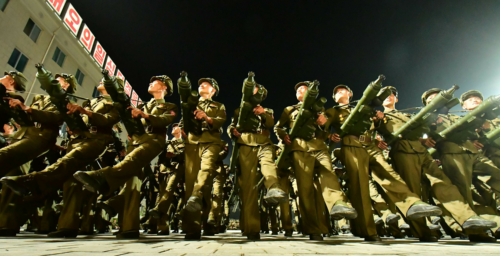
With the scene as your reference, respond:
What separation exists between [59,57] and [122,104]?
19162 millimetres

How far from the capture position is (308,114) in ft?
11.8

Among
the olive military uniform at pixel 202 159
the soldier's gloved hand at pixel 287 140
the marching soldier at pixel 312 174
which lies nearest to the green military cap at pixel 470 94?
the marching soldier at pixel 312 174

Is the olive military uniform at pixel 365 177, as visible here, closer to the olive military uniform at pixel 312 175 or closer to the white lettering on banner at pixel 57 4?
the olive military uniform at pixel 312 175

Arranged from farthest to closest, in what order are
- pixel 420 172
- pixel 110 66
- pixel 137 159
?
pixel 110 66
pixel 420 172
pixel 137 159

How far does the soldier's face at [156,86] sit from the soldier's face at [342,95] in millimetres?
3273

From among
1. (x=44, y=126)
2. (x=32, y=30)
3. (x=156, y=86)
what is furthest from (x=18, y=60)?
(x=156, y=86)

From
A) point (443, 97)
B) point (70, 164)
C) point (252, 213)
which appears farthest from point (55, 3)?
point (443, 97)

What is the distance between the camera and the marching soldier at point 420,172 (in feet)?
10.5

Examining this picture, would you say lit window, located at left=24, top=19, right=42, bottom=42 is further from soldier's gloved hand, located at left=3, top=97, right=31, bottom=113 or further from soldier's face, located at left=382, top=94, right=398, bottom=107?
soldier's face, located at left=382, top=94, right=398, bottom=107

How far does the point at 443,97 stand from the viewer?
3.44 metres

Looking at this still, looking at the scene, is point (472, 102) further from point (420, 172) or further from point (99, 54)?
point (99, 54)

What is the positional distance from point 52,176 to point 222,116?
8.44ft

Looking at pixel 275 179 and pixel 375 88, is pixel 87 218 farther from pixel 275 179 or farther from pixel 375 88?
pixel 375 88

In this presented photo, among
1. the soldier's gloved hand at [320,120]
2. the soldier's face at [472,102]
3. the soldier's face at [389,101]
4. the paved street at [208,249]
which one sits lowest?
the paved street at [208,249]
